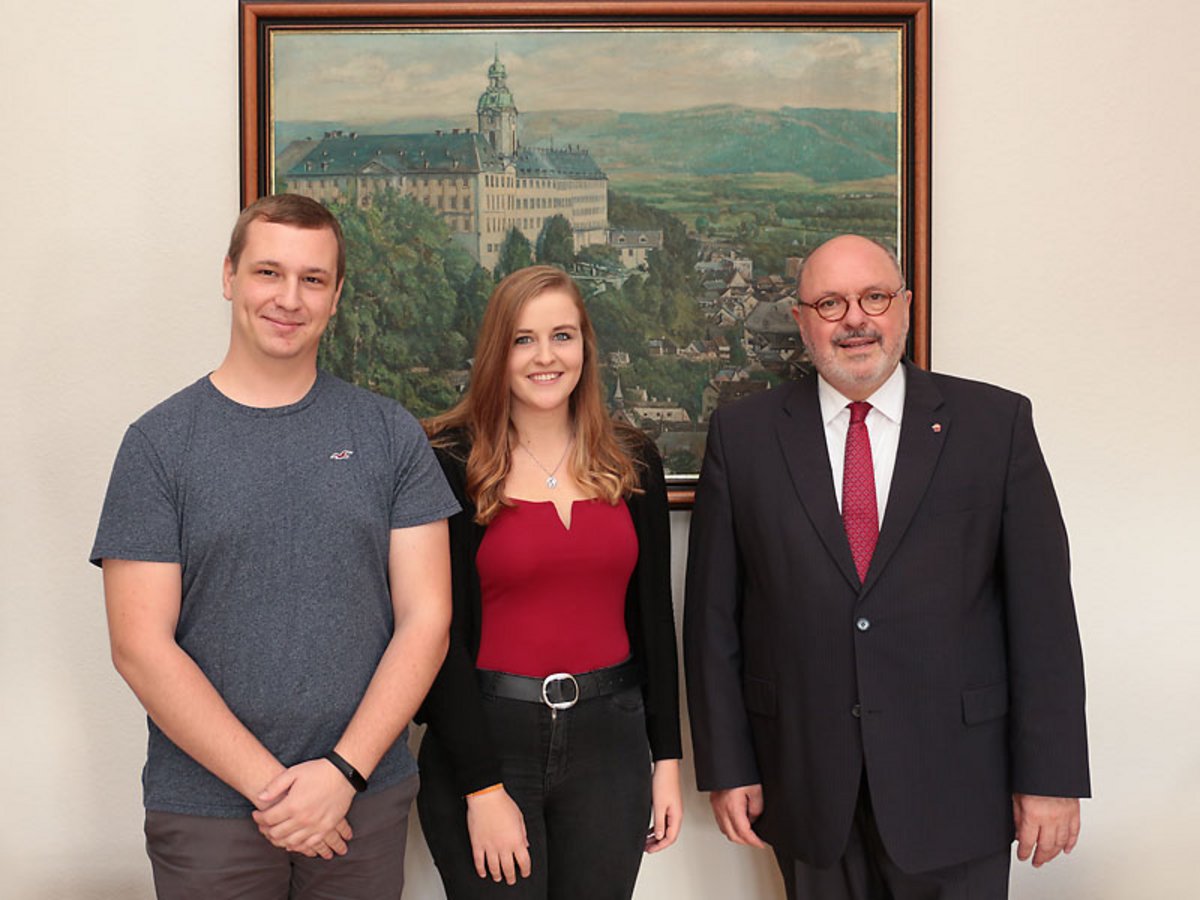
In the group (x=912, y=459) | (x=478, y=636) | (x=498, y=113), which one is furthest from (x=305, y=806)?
(x=498, y=113)

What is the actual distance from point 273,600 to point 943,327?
167cm

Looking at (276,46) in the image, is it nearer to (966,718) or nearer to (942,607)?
(942,607)

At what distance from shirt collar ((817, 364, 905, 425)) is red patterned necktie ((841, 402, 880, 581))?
0.16 feet

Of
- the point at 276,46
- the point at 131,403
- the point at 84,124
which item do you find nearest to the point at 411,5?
the point at 276,46

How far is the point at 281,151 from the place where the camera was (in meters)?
2.42

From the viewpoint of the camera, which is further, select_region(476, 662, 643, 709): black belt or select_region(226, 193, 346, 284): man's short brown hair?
select_region(476, 662, 643, 709): black belt

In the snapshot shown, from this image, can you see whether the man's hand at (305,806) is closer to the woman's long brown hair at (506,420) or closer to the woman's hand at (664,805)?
the woman's long brown hair at (506,420)

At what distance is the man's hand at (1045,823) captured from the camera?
1924 millimetres

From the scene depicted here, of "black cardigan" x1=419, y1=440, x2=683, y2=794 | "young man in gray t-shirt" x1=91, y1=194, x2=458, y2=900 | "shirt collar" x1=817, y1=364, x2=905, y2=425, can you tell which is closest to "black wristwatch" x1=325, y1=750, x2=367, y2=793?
"young man in gray t-shirt" x1=91, y1=194, x2=458, y2=900

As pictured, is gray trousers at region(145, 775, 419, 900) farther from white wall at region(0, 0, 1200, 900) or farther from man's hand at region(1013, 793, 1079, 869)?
man's hand at region(1013, 793, 1079, 869)

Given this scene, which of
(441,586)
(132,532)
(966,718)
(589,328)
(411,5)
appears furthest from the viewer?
(411,5)

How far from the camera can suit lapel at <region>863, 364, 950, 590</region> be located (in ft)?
6.29

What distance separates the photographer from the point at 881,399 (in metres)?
2.04

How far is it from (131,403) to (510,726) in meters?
1.25
